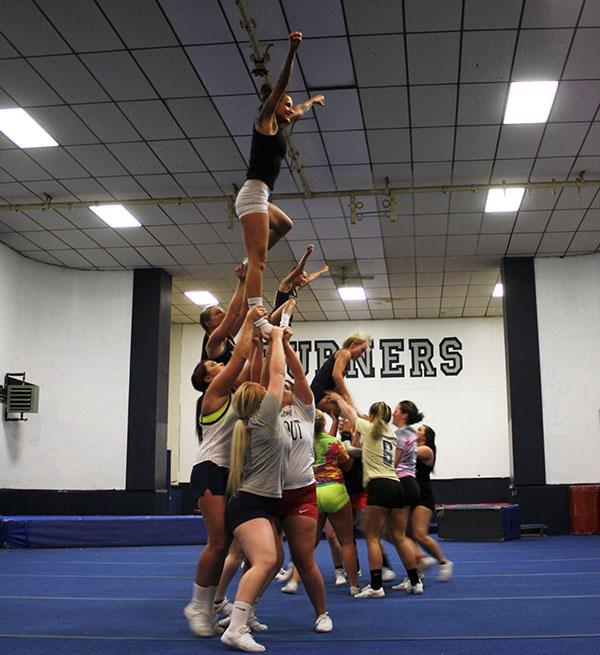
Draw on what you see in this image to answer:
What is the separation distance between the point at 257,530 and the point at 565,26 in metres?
5.38

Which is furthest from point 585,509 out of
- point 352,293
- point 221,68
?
point 221,68

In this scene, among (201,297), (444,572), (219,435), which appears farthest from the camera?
(201,297)

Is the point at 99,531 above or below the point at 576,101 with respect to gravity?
below

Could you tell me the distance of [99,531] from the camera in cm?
1106

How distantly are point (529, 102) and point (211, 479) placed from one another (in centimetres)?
579

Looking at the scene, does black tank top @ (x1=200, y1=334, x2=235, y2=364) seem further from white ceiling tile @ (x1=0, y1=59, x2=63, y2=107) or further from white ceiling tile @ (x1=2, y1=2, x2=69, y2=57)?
white ceiling tile @ (x1=0, y1=59, x2=63, y2=107)

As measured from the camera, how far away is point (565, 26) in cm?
698

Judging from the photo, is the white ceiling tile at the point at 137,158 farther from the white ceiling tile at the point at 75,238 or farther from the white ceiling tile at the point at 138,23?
the white ceiling tile at the point at 75,238

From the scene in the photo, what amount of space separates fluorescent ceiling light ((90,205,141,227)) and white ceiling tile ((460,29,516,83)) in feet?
18.2

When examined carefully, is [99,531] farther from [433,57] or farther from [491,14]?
[491,14]

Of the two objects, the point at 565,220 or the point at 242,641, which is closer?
the point at 242,641

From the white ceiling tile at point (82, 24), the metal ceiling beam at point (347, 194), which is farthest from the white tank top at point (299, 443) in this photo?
the metal ceiling beam at point (347, 194)

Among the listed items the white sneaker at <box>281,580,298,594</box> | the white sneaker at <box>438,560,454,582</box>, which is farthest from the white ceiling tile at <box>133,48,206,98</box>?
the white sneaker at <box>438,560,454,582</box>

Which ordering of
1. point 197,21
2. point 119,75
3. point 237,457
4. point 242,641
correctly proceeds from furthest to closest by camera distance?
point 119,75
point 197,21
point 237,457
point 242,641
